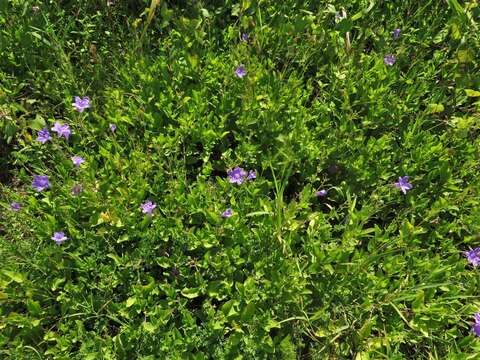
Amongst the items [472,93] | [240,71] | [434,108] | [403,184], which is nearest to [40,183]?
[240,71]

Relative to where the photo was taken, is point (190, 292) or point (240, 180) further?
point (240, 180)

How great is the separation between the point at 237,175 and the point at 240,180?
29 millimetres

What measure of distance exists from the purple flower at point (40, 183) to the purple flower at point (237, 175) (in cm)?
88

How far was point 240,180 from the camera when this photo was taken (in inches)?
94.0

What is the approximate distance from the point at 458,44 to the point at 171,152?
1848 mm

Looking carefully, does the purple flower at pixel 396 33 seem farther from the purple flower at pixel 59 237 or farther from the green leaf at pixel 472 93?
the purple flower at pixel 59 237

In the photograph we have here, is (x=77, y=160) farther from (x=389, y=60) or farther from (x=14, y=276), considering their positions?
(x=389, y=60)

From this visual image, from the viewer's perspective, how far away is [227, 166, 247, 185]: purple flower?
7.82 feet

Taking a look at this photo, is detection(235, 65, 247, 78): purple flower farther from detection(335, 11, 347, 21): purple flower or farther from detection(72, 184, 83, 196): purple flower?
detection(72, 184, 83, 196): purple flower

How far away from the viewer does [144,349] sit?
2102 mm

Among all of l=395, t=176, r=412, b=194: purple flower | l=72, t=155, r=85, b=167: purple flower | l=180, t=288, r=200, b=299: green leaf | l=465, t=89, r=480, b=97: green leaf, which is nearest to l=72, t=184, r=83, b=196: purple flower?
l=72, t=155, r=85, b=167: purple flower

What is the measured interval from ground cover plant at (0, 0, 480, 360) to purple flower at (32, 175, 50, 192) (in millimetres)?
12

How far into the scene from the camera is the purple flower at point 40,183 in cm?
232

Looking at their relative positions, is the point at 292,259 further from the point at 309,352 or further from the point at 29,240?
the point at 29,240
